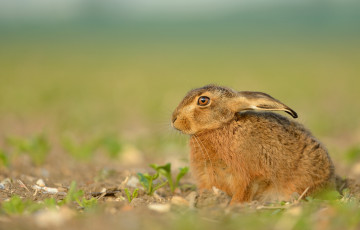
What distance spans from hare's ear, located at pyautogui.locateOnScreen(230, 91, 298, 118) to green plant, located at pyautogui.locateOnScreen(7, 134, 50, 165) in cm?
321

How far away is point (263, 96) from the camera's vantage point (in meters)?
5.10

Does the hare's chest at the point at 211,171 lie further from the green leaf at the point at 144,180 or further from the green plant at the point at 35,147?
the green plant at the point at 35,147

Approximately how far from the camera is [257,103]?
509cm

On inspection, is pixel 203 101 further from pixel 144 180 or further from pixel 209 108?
pixel 144 180

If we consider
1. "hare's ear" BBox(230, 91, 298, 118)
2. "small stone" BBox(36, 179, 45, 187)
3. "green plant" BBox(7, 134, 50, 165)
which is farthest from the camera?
"green plant" BBox(7, 134, 50, 165)

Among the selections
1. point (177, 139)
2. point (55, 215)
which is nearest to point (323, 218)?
point (55, 215)

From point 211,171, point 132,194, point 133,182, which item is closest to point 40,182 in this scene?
point 133,182

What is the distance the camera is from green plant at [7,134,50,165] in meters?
7.21

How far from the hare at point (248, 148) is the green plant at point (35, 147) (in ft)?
8.66

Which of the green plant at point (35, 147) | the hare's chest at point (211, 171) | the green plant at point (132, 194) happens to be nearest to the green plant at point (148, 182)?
the green plant at point (132, 194)

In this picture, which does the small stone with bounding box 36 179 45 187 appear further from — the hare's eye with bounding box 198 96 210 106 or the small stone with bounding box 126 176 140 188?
the hare's eye with bounding box 198 96 210 106

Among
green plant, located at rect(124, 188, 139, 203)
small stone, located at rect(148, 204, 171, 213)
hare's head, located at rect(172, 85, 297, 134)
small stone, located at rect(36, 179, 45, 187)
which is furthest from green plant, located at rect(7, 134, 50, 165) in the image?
small stone, located at rect(148, 204, 171, 213)

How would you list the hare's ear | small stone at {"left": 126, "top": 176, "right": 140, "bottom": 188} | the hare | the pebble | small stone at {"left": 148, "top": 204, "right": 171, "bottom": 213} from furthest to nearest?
small stone at {"left": 126, "top": 176, "right": 140, "bottom": 188} < the pebble < the hare < the hare's ear < small stone at {"left": 148, "top": 204, "right": 171, "bottom": 213}

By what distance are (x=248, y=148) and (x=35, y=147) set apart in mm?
3413
